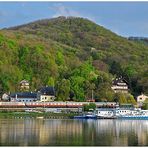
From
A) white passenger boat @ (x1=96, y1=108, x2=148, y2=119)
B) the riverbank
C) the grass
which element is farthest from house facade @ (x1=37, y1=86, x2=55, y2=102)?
white passenger boat @ (x1=96, y1=108, x2=148, y2=119)

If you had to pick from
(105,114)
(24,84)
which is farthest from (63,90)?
(24,84)

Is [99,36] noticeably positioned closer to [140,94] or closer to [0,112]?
[140,94]

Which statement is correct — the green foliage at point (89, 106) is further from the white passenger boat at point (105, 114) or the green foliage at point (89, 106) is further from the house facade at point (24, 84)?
the house facade at point (24, 84)

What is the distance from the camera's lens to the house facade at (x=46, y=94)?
7619 centimetres

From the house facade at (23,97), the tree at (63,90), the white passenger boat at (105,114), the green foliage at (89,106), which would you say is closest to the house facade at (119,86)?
the tree at (63,90)

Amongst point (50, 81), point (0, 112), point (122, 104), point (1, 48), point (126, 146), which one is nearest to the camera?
point (126, 146)

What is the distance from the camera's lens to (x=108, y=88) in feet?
242

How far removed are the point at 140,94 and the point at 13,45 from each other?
101ft

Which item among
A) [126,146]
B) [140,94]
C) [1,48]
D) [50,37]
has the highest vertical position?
[50,37]

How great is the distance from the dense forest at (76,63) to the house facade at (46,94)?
1.64 m

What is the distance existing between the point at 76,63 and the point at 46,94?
91.3 feet

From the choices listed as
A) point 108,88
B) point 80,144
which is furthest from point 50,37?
point 80,144

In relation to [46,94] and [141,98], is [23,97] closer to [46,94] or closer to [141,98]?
[46,94]

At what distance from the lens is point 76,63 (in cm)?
10438
